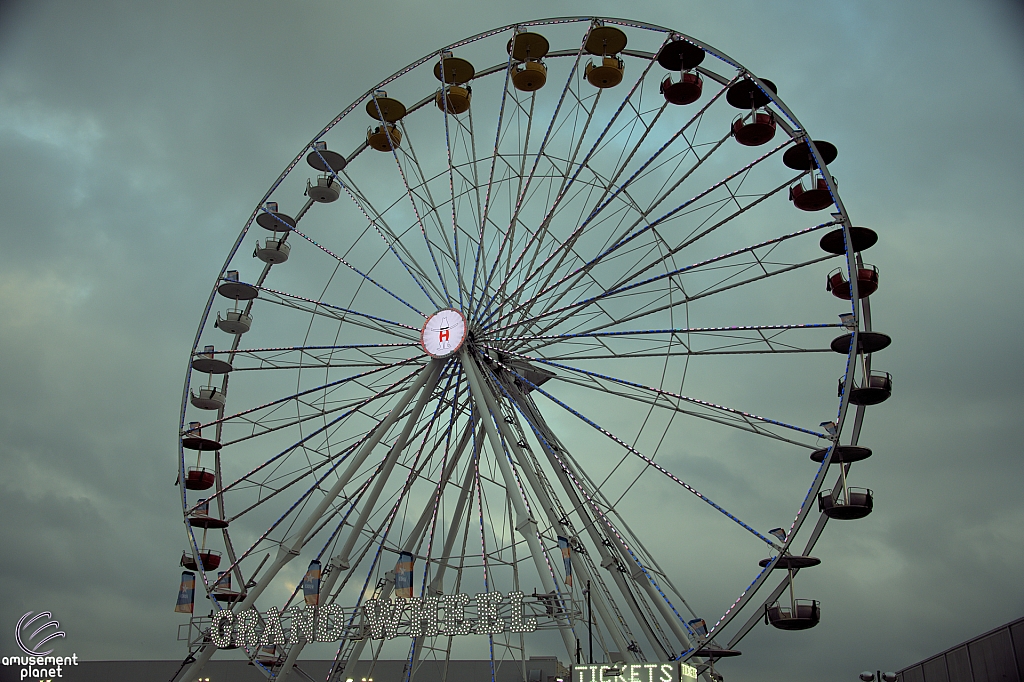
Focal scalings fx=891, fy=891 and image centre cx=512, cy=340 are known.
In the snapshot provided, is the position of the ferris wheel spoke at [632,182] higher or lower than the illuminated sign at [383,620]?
higher

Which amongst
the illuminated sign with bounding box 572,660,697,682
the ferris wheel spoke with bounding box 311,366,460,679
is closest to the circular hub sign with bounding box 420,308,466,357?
the ferris wheel spoke with bounding box 311,366,460,679

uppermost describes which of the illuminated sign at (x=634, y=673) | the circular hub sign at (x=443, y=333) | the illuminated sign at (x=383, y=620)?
the circular hub sign at (x=443, y=333)

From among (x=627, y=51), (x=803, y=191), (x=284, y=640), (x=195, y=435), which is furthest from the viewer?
(x=195, y=435)

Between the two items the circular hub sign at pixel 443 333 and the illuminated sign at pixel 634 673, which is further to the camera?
the circular hub sign at pixel 443 333

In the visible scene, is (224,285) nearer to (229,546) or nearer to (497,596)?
(229,546)

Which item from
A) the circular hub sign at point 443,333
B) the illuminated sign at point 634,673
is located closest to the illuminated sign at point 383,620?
the illuminated sign at point 634,673

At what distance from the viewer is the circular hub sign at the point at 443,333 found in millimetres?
21141

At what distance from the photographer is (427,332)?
21.7 metres

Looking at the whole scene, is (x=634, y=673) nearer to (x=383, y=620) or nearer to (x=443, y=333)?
(x=383, y=620)

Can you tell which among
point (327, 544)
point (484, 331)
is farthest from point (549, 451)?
point (327, 544)

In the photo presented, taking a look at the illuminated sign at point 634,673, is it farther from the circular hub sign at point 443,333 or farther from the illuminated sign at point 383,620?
the circular hub sign at point 443,333

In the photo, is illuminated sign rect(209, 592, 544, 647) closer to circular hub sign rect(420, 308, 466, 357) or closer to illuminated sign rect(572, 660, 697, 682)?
illuminated sign rect(572, 660, 697, 682)

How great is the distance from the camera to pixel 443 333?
2145 cm

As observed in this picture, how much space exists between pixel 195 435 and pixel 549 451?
10.6 metres
